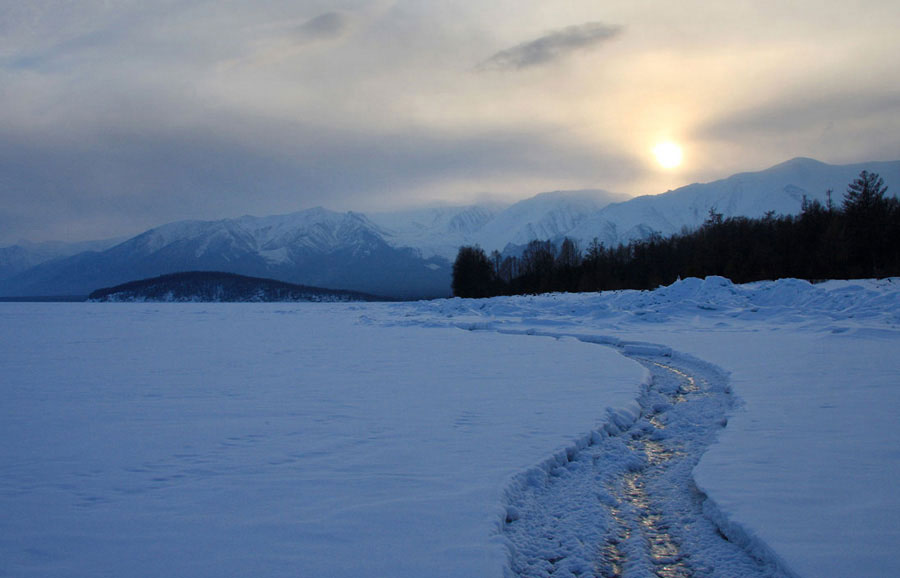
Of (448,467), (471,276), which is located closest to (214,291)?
(471,276)

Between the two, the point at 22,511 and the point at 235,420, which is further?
the point at 235,420

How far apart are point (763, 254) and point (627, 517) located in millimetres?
38292

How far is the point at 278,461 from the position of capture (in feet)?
16.2

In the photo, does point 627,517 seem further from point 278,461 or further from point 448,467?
point 278,461

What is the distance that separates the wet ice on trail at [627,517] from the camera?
339 centimetres

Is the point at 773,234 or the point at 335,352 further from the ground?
the point at 773,234

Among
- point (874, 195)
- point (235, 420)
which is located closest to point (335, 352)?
Result: point (235, 420)

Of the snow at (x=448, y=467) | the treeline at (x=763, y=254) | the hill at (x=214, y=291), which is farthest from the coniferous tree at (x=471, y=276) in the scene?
the hill at (x=214, y=291)

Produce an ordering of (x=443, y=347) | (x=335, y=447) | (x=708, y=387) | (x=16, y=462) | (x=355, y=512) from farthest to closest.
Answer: (x=443, y=347) → (x=708, y=387) → (x=335, y=447) → (x=16, y=462) → (x=355, y=512)

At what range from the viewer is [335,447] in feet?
17.7

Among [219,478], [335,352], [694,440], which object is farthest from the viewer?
[335,352]

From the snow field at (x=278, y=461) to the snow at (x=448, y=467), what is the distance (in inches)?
0.9

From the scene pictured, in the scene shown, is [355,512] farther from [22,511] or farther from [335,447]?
[22,511]

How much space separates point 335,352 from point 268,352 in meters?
1.81
